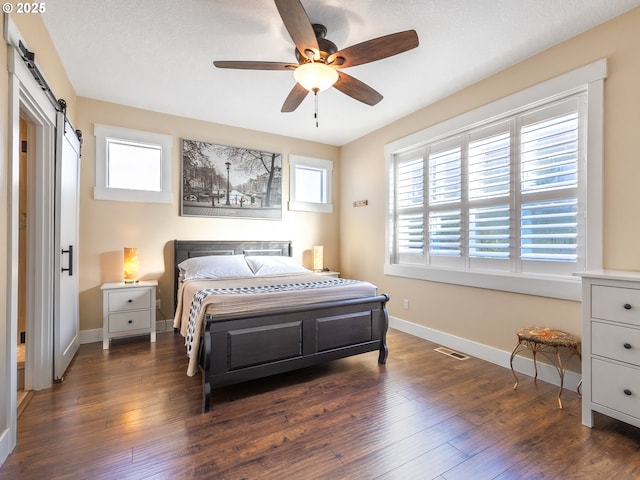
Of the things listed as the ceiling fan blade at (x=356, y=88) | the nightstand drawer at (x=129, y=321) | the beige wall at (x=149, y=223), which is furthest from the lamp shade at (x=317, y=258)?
the ceiling fan blade at (x=356, y=88)

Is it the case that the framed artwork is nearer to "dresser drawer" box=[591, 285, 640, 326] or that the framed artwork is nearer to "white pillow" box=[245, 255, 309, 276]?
"white pillow" box=[245, 255, 309, 276]

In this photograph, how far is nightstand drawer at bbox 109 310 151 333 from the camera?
340 centimetres

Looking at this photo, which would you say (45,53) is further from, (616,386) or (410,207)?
(616,386)

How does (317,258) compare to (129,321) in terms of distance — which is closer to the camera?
(129,321)

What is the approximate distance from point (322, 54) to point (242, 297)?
1837 millimetres

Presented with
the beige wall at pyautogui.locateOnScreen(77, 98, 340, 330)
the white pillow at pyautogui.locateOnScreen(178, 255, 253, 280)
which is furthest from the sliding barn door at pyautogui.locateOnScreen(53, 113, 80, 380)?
the white pillow at pyautogui.locateOnScreen(178, 255, 253, 280)

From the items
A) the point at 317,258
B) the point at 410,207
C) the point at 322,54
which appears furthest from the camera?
the point at 317,258

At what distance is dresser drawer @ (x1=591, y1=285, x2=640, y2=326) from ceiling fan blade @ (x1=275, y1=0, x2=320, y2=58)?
2358mm

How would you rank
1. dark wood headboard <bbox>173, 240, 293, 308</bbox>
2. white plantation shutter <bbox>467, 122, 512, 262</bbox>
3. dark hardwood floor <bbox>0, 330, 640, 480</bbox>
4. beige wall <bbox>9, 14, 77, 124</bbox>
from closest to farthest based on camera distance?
dark hardwood floor <bbox>0, 330, 640, 480</bbox>, beige wall <bbox>9, 14, 77, 124</bbox>, white plantation shutter <bbox>467, 122, 512, 262</bbox>, dark wood headboard <bbox>173, 240, 293, 308</bbox>

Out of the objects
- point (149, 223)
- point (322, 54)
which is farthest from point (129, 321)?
point (322, 54)

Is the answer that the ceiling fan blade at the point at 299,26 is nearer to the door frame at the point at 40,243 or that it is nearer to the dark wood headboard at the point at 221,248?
the door frame at the point at 40,243

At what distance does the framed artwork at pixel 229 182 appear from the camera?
416 centimetres

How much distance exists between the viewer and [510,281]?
289 cm

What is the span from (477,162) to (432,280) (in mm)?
1383
